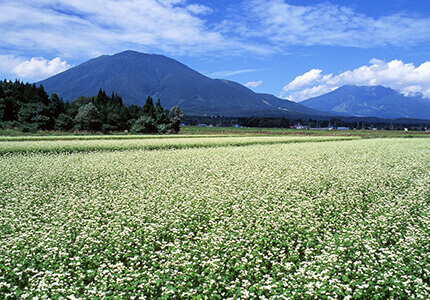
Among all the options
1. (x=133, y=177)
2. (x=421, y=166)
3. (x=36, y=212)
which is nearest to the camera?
(x=36, y=212)

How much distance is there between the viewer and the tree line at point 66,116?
2409 inches

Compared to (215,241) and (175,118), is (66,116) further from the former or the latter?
(215,241)

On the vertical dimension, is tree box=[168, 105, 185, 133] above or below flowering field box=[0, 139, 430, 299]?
above

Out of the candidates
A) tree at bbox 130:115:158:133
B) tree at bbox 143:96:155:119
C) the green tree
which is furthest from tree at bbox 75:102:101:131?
tree at bbox 143:96:155:119

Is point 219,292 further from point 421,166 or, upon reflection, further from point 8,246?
point 421,166

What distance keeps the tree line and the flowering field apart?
53.9 meters

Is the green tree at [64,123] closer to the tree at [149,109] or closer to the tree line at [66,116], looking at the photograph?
the tree line at [66,116]

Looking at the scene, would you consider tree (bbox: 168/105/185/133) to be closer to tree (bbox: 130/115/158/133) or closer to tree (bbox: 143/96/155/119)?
tree (bbox: 143/96/155/119)

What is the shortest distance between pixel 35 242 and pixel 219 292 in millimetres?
4581

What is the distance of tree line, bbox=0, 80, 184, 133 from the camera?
61188 mm

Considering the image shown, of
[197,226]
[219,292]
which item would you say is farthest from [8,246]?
[219,292]

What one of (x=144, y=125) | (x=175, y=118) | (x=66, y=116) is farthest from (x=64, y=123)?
(x=175, y=118)

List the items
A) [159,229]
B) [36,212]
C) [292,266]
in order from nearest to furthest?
[292,266], [159,229], [36,212]

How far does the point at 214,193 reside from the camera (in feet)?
37.9
